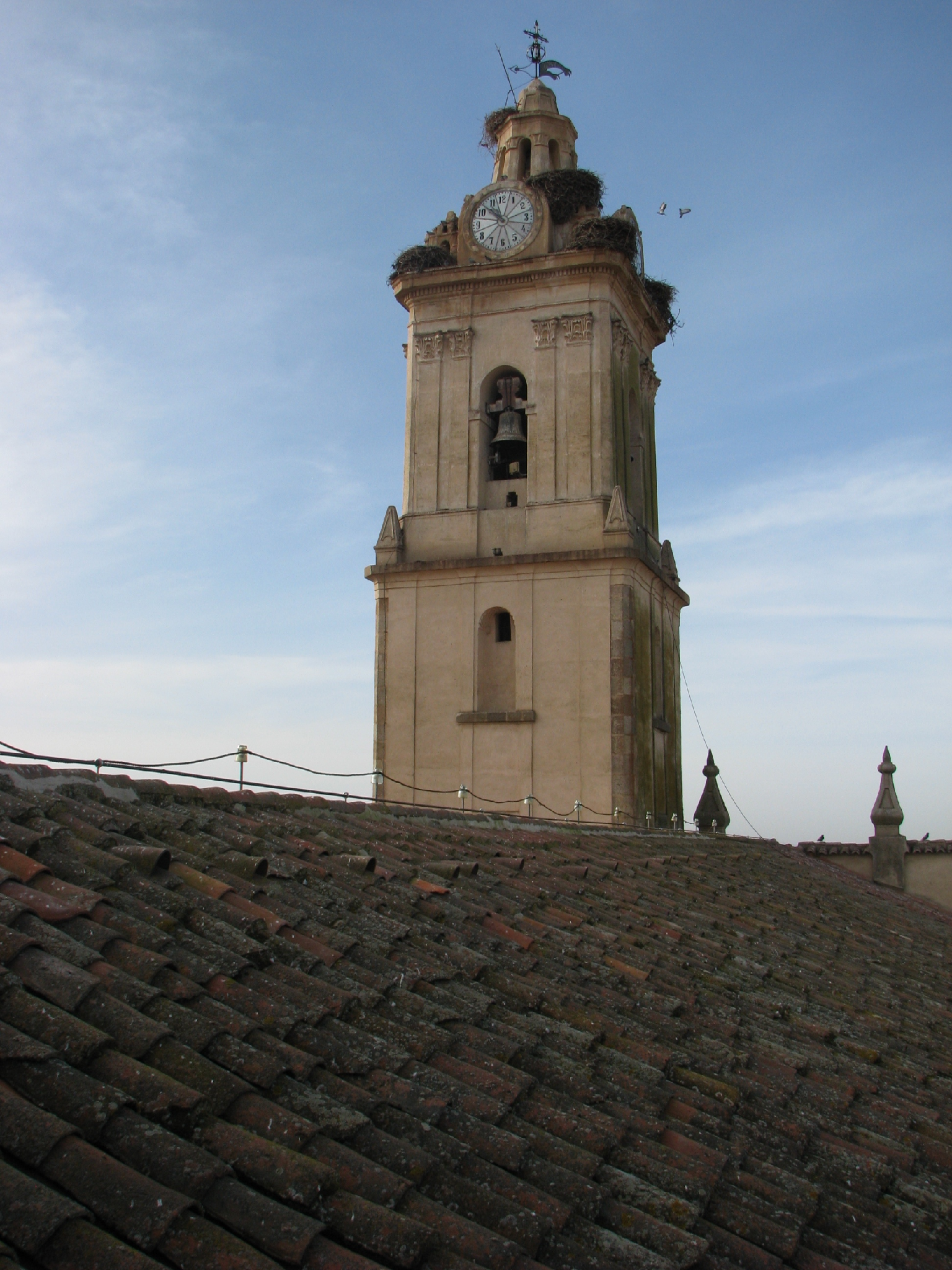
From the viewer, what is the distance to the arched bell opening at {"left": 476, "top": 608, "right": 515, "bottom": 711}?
19.7 m

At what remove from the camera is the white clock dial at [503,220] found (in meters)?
20.8

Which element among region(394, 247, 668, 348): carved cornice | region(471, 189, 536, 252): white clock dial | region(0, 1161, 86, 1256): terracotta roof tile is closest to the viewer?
region(0, 1161, 86, 1256): terracotta roof tile

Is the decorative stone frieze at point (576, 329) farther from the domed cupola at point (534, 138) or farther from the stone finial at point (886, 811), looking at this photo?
the stone finial at point (886, 811)

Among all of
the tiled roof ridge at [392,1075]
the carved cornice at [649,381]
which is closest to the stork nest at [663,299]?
the carved cornice at [649,381]

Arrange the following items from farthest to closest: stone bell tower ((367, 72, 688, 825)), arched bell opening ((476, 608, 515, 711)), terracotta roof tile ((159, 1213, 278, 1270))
Answer: arched bell opening ((476, 608, 515, 711)), stone bell tower ((367, 72, 688, 825)), terracotta roof tile ((159, 1213, 278, 1270))

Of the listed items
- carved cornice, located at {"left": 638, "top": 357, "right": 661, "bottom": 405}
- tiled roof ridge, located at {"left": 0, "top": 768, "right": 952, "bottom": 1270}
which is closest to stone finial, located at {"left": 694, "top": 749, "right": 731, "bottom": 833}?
carved cornice, located at {"left": 638, "top": 357, "right": 661, "bottom": 405}

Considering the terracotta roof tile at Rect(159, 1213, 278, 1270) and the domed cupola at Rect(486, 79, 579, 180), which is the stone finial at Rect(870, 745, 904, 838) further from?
the terracotta roof tile at Rect(159, 1213, 278, 1270)

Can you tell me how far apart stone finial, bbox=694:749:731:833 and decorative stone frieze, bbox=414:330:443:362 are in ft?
30.3

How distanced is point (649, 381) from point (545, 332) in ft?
11.7

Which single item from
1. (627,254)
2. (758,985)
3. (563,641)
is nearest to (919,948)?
(758,985)

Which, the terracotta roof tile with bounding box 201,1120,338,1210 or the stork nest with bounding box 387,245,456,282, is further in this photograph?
the stork nest with bounding box 387,245,456,282

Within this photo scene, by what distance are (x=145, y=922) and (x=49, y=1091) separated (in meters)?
1.13

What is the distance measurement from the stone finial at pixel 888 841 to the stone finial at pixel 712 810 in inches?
103

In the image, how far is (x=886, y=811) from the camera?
2092cm
